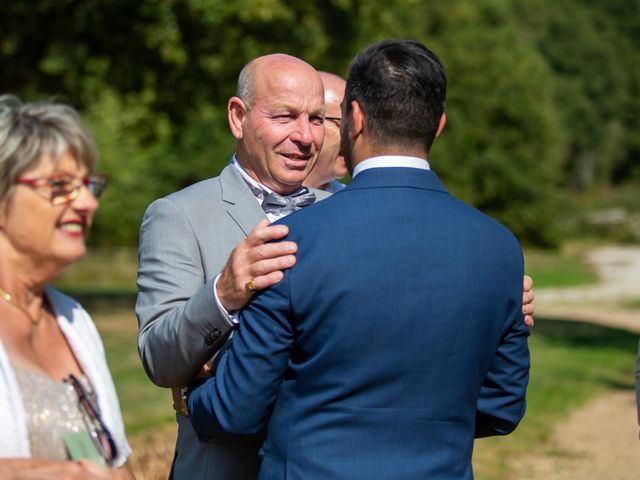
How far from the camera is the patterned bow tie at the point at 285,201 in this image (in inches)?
139

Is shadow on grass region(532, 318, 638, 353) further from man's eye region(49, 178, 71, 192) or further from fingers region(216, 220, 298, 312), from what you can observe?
man's eye region(49, 178, 71, 192)

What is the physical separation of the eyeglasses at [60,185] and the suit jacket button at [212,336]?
0.58m

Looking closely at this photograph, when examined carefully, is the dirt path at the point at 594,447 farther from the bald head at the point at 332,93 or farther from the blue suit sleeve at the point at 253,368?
the blue suit sleeve at the point at 253,368

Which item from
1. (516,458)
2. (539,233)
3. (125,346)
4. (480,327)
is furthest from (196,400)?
(539,233)

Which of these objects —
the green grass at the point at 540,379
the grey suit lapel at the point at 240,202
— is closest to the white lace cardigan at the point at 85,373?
the grey suit lapel at the point at 240,202

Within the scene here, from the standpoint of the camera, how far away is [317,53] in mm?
20156

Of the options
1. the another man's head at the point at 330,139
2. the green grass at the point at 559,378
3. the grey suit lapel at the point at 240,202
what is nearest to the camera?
the grey suit lapel at the point at 240,202

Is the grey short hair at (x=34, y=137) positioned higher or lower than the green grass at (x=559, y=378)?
higher

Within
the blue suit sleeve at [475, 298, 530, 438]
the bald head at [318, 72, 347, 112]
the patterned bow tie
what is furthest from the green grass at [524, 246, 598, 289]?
the blue suit sleeve at [475, 298, 530, 438]

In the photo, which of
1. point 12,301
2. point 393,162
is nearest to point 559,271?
point 393,162

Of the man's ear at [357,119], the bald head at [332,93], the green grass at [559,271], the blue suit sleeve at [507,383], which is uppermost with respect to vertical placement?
the man's ear at [357,119]

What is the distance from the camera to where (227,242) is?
3.33 metres

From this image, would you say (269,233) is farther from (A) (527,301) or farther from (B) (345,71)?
(B) (345,71)

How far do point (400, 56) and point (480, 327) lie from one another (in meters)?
0.79
